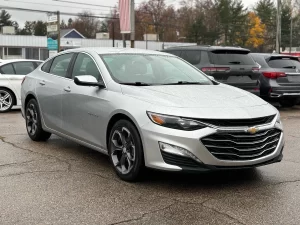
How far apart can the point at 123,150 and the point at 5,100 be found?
24.2 ft

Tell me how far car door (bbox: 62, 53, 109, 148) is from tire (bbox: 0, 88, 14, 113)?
5835 mm

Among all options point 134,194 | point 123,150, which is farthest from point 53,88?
point 134,194

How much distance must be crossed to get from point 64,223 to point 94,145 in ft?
5.93

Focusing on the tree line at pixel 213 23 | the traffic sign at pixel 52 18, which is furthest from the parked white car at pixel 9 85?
the tree line at pixel 213 23

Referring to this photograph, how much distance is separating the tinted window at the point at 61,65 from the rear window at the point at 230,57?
4.64 m

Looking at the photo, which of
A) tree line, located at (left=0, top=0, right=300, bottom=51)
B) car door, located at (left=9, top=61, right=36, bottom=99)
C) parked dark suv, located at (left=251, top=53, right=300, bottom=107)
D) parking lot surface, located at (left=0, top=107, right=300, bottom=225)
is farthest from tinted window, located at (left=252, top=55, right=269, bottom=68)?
tree line, located at (left=0, top=0, right=300, bottom=51)

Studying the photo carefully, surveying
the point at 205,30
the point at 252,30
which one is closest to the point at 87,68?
the point at 205,30

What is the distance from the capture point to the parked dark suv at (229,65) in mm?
10227

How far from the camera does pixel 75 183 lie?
15.7 feet

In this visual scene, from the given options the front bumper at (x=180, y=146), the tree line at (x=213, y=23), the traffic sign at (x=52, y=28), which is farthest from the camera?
the tree line at (x=213, y=23)

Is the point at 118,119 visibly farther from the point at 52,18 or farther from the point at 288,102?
the point at 52,18

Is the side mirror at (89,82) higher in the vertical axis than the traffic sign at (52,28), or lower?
lower

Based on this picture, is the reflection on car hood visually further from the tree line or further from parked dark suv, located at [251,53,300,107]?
the tree line

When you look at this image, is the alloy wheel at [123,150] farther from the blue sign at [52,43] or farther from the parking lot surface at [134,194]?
the blue sign at [52,43]
